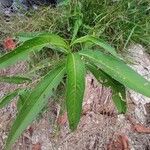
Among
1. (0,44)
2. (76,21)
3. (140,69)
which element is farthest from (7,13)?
(140,69)

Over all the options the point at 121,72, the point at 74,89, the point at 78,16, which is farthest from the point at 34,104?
the point at 78,16

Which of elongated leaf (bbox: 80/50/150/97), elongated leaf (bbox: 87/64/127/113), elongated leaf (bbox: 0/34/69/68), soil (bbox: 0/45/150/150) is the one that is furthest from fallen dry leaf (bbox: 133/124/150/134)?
elongated leaf (bbox: 0/34/69/68)

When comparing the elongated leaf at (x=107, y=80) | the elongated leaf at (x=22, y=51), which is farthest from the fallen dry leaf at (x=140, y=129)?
the elongated leaf at (x=22, y=51)

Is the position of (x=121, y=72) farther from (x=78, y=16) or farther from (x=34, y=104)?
(x=78, y=16)

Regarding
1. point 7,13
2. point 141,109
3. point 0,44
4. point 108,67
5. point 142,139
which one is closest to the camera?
point 108,67

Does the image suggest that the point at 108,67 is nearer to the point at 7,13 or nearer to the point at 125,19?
the point at 125,19

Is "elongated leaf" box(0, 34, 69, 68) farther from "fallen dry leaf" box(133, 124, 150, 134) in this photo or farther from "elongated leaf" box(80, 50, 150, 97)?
"fallen dry leaf" box(133, 124, 150, 134)
